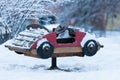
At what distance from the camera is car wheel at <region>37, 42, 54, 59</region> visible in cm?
632

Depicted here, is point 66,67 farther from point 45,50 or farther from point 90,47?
point 45,50

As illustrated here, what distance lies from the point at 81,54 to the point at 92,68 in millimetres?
357

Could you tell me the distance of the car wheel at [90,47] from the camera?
668cm

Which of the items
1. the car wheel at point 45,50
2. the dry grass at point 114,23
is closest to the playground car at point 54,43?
the car wheel at point 45,50

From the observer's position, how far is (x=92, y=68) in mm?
7008

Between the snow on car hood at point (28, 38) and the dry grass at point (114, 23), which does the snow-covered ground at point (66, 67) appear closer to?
the snow on car hood at point (28, 38)

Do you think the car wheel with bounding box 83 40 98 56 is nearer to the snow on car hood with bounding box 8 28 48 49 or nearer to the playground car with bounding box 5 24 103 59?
the playground car with bounding box 5 24 103 59

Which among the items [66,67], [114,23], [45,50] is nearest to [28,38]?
[45,50]

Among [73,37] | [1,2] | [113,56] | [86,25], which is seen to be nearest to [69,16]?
Answer: [86,25]

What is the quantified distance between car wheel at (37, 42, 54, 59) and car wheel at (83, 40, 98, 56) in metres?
0.56

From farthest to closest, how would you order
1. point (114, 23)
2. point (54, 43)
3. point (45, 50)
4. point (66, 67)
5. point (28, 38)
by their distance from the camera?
point (114, 23) → point (66, 67) → point (28, 38) → point (54, 43) → point (45, 50)

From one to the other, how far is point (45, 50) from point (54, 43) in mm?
202

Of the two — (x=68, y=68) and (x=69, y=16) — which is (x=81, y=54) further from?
(x=69, y=16)

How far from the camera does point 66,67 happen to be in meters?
7.11
